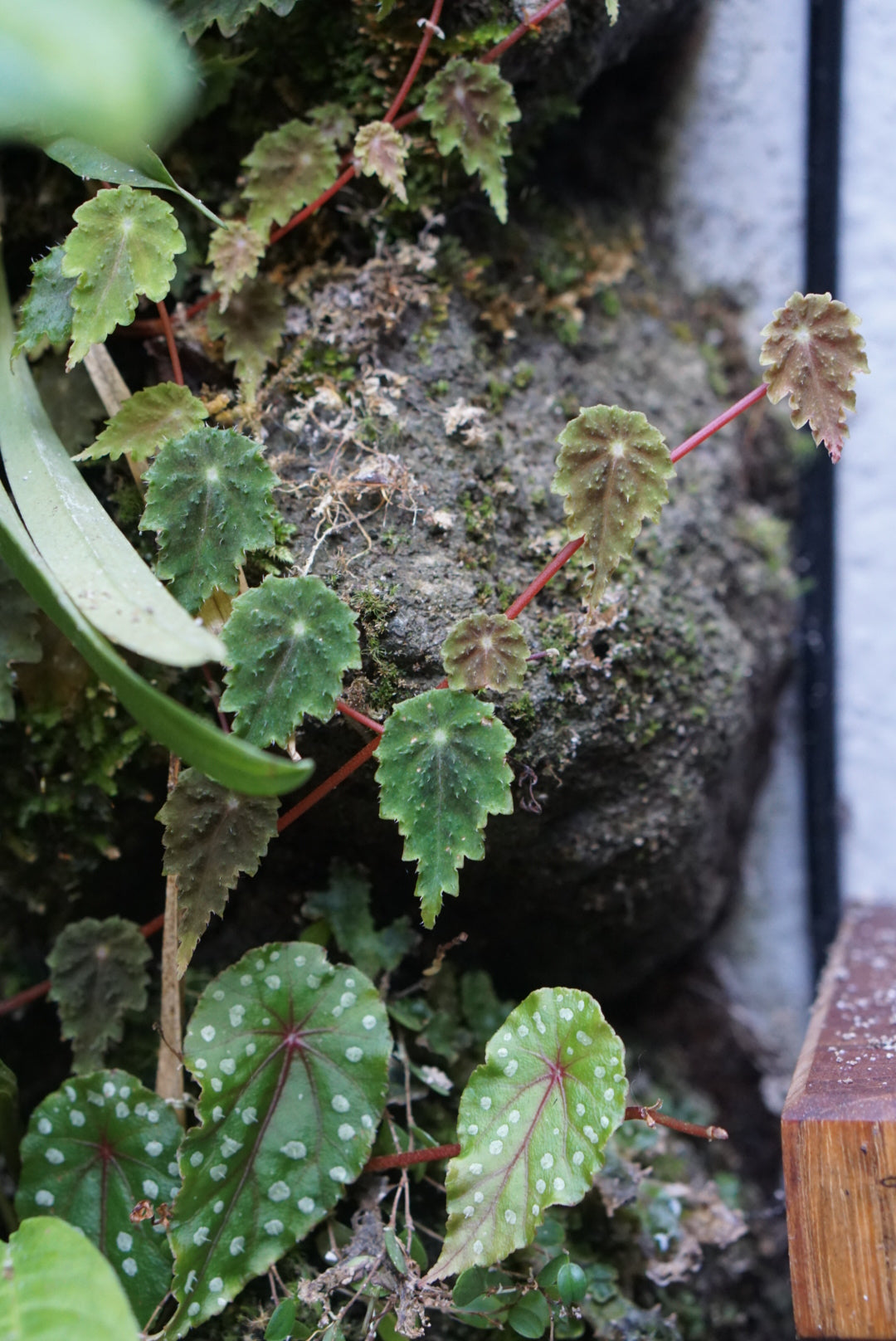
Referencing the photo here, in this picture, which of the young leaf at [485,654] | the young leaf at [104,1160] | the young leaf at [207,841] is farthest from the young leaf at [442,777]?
the young leaf at [104,1160]

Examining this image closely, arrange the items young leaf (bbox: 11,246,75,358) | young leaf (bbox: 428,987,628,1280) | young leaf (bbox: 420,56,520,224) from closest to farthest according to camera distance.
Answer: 1. young leaf (bbox: 428,987,628,1280)
2. young leaf (bbox: 11,246,75,358)
3. young leaf (bbox: 420,56,520,224)

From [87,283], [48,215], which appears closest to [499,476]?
[87,283]

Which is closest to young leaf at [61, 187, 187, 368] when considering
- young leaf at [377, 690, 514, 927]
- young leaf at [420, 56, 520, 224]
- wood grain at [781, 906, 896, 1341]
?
young leaf at [420, 56, 520, 224]

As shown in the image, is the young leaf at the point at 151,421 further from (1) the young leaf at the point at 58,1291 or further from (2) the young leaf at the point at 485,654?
(1) the young leaf at the point at 58,1291

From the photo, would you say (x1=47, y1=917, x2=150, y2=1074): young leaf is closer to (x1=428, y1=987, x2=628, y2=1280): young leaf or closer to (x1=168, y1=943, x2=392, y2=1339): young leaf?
(x1=168, y1=943, x2=392, y2=1339): young leaf

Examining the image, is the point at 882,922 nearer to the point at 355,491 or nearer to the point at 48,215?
the point at 355,491
